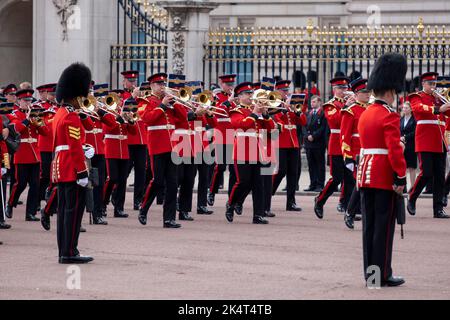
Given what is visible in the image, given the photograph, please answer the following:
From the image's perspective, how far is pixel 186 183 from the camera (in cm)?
1470

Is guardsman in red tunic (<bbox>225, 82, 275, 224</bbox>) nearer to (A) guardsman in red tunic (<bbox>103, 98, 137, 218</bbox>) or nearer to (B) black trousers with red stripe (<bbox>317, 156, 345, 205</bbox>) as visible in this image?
(B) black trousers with red stripe (<bbox>317, 156, 345, 205</bbox>)

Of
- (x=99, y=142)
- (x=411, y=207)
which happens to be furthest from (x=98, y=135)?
(x=411, y=207)

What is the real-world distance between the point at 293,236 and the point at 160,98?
7.02 feet

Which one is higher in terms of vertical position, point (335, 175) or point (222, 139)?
point (222, 139)

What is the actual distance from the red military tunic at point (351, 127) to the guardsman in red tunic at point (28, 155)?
3429 millimetres

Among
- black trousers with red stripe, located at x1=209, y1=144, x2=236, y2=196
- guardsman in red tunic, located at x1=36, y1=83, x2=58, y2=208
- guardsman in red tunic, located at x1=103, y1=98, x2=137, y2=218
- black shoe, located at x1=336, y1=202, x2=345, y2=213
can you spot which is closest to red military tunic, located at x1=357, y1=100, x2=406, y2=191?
black shoe, located at x1=336, y1=202, x2=345, y2=213

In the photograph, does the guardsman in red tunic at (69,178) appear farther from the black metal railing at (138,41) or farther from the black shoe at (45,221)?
the black metal railing at (138,41)

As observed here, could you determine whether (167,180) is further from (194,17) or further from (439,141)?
(194,17)

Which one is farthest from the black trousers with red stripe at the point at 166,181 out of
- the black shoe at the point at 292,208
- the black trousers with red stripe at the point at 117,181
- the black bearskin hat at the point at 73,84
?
the black bearskin hat at the point at 73,84

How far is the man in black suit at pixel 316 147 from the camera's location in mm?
18797

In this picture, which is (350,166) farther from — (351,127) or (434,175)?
(434,175)

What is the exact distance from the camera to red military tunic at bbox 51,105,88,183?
35.6 ft

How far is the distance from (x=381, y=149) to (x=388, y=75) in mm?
556

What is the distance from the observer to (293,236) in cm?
1300
